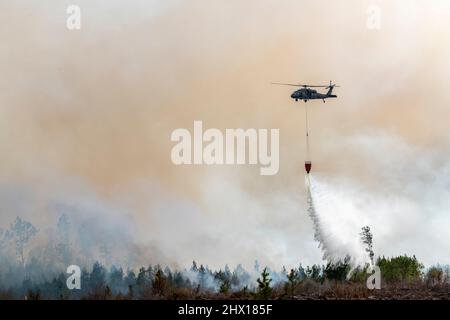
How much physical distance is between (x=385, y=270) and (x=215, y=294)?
21.4 meters

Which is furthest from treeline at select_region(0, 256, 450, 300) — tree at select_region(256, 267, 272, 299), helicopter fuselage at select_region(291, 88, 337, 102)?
helicopter fuselage at select_region(291, 88, 337, 102)

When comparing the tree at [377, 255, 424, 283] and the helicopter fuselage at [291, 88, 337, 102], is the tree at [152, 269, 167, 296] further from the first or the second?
the helicopter fuselage at [291, 88, 337, 102]

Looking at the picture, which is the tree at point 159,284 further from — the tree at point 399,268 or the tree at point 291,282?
the tree at point 399,268

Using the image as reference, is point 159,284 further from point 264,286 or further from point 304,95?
point 304,95

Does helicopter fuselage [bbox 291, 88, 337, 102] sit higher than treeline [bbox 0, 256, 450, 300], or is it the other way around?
helicopter fuselage [bbox 291, 88, 337, 102]

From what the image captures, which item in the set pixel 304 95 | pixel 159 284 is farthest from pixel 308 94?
pixel 159 284

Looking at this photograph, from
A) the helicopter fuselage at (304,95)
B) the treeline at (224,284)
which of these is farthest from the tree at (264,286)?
the helicopter fuselage at (304,95)

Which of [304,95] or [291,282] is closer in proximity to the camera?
[291,282]

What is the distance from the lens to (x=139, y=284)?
6184 centimetres

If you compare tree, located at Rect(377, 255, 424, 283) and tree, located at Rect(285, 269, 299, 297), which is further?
tree, located at Rect(377, 255, 424, 283)
